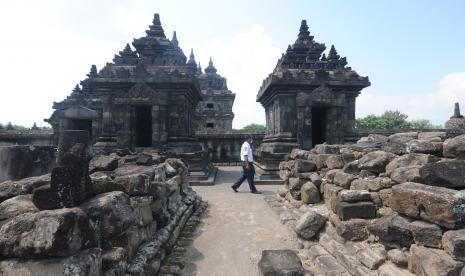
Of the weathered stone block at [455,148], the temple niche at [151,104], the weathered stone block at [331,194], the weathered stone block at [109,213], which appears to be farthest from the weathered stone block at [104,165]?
the temple niche at [151,104]

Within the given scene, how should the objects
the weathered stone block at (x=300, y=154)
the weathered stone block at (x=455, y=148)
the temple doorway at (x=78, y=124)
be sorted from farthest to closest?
1. the temple doorway at (x=78, y=124)
2. the weathered stone block at (x=300, y=154)
3. the weathered stone block at (x=455, y=148)

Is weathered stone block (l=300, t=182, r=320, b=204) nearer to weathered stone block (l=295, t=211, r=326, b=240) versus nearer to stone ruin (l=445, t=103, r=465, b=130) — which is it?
weathered stone block (l=295, t=211, r=326, b=240)

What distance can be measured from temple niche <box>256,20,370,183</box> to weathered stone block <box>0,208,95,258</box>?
28.8 feet

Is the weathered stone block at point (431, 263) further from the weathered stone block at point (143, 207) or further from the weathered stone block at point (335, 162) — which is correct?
the weathered stone block at point (143, 207)

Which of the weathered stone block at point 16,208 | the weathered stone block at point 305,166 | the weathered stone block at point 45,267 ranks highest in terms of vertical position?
the weathered stone block at point 305,166

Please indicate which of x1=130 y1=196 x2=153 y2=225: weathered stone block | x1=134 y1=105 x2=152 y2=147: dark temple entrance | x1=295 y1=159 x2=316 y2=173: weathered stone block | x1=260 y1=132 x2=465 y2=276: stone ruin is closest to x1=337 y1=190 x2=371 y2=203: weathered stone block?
x1=260 y1=132 x2=465 y2=276: stone ruin

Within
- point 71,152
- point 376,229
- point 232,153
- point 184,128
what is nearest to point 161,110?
point 184,128

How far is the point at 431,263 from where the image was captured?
99.0 inches

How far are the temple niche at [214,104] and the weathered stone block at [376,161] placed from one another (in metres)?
26.6

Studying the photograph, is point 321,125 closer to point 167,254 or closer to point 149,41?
point 149,41

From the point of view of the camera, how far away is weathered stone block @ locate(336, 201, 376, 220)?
12.7 ft

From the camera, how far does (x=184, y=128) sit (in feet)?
37.8

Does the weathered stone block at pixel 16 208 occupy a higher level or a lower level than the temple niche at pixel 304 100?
lower

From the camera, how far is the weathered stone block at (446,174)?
2910 mm
